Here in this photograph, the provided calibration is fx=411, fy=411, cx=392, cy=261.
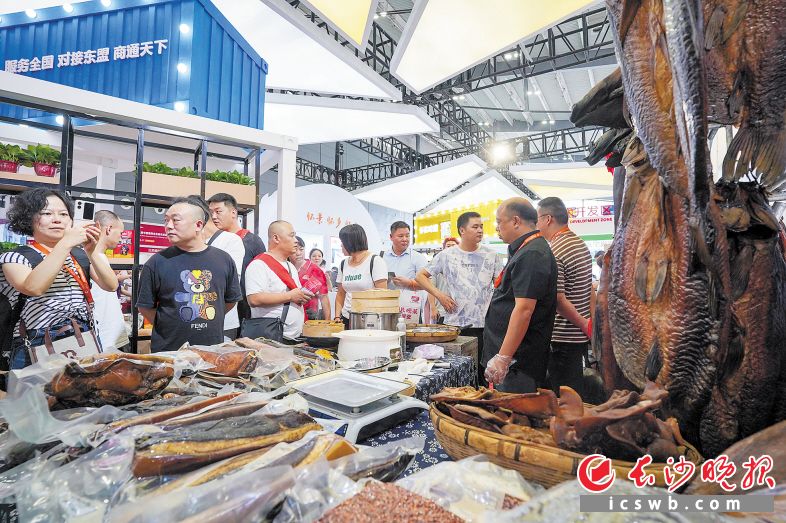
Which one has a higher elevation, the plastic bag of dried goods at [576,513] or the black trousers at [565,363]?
the plastic bag of dried goods at [576,513]

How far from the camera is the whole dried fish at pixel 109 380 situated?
47.6 inches

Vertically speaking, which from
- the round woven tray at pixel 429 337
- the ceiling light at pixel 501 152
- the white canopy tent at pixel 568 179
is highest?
the ceiling light at pixel 501 152

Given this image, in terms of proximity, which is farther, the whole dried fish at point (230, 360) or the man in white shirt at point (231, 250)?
the man in white shirt at point (231, 250)

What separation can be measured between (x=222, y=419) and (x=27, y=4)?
8.47m

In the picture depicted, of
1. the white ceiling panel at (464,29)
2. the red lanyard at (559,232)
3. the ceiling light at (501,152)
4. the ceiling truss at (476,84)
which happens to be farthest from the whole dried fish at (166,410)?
the ceiling light at (501,152)

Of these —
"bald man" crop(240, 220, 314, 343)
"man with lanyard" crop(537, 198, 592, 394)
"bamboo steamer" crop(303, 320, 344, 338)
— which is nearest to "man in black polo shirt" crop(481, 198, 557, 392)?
"man with lanyard" crop(537, 198, 592, 394)

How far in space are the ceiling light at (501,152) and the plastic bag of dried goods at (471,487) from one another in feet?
53.8

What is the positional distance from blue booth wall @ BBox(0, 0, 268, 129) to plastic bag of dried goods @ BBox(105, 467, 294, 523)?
20.8ft

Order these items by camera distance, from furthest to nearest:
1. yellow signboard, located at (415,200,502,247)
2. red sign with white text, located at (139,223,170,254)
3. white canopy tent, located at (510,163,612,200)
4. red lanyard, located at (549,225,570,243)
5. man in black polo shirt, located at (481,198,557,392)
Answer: white canopy tent, located at (510,163,612,200) → yellow signboard, located at (415,200,502,247) → red sign with white text, located at (139,223,170,254) → red lanyard, located at (549,225,570,243) → man in black polo shirt, located at (481,198,557,392)

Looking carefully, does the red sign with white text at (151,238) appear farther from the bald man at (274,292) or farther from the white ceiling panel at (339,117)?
the white ceiling panel at (339,117)

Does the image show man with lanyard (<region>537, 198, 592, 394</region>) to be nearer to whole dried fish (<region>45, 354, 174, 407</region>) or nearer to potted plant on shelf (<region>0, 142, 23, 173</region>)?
whole dried fish (<region>45, 354, 174, 407</region>)

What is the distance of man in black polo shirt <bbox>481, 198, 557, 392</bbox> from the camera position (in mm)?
2408

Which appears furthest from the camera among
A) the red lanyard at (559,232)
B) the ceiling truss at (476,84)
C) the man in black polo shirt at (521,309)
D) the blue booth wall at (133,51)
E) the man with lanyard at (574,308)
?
the ceiling truss at (476,84)

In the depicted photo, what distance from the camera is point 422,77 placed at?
7.12 m
